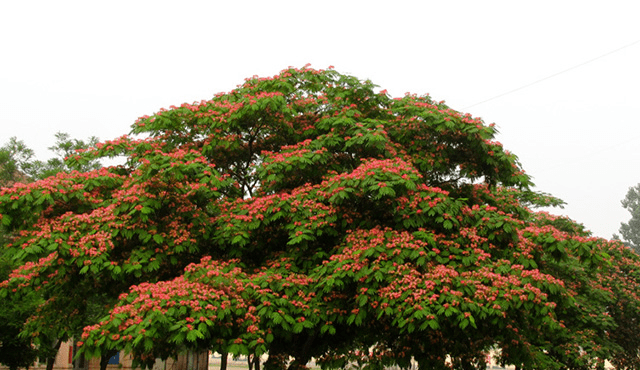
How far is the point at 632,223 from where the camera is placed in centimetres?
6569

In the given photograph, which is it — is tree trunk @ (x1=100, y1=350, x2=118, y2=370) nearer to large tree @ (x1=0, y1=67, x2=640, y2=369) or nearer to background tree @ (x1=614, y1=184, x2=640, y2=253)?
large tree @ (x1=0, y1=67, x2=640, y2=369)

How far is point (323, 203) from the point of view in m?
11.1

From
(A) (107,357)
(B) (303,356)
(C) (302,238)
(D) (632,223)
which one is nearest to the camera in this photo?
(C) (302,238)

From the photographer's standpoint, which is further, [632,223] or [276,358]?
[632,223]

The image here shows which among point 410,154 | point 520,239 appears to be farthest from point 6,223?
point 520,239

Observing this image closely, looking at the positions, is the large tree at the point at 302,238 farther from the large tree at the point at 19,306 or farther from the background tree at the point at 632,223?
the background tree at the point at 632,223

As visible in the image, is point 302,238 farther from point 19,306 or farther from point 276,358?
point 19,306

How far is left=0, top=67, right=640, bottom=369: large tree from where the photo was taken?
938 centimetres

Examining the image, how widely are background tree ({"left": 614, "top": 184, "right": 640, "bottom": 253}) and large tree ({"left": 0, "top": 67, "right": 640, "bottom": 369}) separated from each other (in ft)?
197

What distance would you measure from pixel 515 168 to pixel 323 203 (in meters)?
4.40

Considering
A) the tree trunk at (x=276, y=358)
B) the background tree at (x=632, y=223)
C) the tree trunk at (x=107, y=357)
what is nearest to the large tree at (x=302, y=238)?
the tree trunk at (x=276, y=358)

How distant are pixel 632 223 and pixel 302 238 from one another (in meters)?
66.5

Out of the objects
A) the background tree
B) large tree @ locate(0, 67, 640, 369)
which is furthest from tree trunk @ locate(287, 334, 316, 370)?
the background tree

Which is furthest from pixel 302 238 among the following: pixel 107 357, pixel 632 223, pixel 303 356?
pixel 632 223
